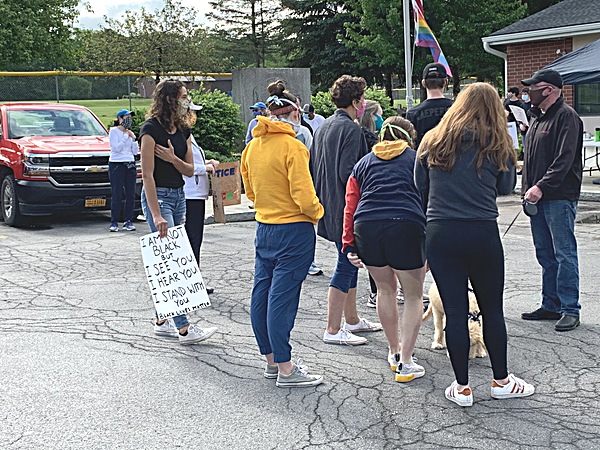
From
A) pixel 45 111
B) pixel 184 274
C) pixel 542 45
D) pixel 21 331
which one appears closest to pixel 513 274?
pixel 184 274

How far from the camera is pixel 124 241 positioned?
412 inches

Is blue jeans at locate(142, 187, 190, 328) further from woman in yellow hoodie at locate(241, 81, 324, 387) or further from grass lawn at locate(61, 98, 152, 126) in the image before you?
grass lawn at locate(61, 98, 152, 126)

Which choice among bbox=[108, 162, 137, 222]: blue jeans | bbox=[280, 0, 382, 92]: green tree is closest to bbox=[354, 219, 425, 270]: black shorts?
bbox=[108, 162, 137, 222]: blue jeans

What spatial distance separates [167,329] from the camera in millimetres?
5969

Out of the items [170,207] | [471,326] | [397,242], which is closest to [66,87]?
[170,207]

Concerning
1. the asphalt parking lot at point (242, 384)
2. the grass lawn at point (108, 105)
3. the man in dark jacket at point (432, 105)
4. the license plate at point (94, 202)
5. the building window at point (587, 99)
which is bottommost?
the asphalt parking lot at point (242, 384)

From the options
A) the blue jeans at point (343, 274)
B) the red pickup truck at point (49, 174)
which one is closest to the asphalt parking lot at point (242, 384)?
the blue jeans at point (343, 274)

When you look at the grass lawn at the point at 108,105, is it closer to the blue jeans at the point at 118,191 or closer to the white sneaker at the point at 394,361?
the blue jeans at the point at 118,191

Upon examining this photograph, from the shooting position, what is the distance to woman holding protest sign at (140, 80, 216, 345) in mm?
5484

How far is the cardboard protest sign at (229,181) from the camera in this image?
34.0 feet

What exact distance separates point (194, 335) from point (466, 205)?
2533 millimetres

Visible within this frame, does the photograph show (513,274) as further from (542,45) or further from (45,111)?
(542,45)

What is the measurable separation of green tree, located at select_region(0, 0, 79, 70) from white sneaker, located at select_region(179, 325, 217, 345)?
3400cm

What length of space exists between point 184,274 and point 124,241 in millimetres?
5061
